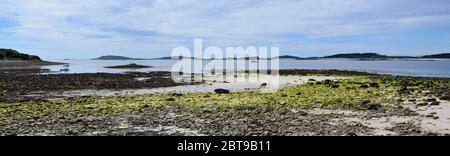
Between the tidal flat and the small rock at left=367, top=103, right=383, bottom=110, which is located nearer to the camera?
the tidal flat

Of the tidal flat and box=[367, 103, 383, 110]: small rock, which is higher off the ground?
box=[367, 103, 383, 110]: small rock

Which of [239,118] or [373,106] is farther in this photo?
[373,106]

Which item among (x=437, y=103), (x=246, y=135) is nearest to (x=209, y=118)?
(x=246, y=135)

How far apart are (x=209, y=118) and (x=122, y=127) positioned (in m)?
3.43

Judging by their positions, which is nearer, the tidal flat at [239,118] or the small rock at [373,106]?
the tidal flat at [239,118]

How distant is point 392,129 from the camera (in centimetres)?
1541

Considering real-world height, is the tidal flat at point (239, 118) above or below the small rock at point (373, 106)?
below

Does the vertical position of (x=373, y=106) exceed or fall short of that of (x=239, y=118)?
it exceeds it
